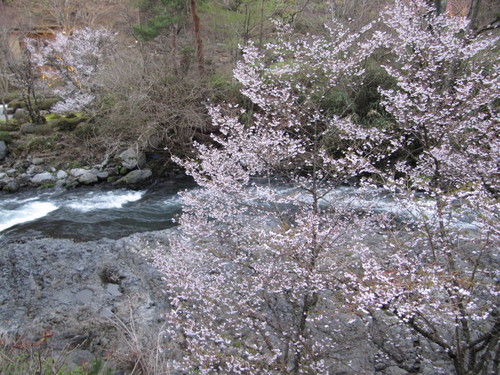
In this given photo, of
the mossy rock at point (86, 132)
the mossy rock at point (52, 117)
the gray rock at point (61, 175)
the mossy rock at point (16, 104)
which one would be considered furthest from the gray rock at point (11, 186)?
the mossy rock at point (16, 104)

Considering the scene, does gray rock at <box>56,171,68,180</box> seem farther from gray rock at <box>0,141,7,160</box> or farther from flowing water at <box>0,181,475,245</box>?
gray rock at <box>0,141,7,160</box>

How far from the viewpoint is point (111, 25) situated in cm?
1895

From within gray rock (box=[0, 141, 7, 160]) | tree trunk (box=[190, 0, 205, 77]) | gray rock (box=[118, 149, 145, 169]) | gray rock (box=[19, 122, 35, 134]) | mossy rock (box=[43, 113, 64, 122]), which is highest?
tree trunk (box=[190, 0, 205, 77])

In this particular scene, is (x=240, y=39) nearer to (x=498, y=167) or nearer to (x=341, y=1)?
(x=341, y=1)

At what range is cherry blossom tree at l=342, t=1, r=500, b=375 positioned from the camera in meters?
3.04

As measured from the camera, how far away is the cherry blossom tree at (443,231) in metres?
3.04

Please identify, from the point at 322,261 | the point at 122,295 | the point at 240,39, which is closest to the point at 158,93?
the point at 240,39

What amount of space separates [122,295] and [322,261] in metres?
3.64

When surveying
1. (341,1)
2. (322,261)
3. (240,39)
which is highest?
(341,1)

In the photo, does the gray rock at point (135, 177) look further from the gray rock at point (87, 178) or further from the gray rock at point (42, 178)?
the gray rock at point (42, 178)

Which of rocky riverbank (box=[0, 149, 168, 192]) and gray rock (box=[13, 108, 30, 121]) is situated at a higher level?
gray rock (box=[13, 108, 30, 121])

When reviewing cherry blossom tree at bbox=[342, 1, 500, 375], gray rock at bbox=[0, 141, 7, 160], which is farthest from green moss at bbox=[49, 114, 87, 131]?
cherry blossom tree at bbox=[342, 1, 500, 375]

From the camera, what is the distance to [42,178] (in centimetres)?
1115

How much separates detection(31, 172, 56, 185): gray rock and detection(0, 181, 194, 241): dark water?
54 centimetres
